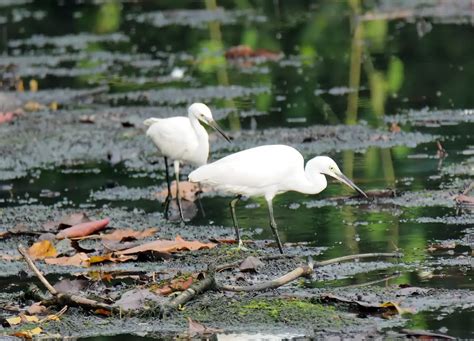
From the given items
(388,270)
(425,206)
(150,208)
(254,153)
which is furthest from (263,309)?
(150,208)

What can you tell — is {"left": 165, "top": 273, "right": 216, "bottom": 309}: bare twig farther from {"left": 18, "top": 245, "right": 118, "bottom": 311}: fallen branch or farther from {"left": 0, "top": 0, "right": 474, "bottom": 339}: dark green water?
{"left": 0, "top": 0, "right": 474, "bottom": 339}: dark green water

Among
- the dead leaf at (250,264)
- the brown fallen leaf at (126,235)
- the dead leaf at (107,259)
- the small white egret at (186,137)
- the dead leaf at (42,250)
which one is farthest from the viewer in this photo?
the small white egret at (186,137)

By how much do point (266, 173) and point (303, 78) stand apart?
804 cm

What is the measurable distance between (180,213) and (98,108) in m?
5.87

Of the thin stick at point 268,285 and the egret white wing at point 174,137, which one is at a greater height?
the egret white wing at point 174,137

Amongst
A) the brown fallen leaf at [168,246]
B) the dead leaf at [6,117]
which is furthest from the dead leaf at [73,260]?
the dead leaf at [6,117]

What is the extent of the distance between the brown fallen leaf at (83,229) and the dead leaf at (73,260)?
1.84 feet

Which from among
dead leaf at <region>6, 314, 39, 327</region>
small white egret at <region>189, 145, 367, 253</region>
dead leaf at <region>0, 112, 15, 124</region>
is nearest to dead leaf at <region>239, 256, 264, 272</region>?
small white egret at <region>189, 145, 367, 253</region>

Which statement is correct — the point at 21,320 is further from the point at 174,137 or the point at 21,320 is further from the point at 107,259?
the point at 174,137

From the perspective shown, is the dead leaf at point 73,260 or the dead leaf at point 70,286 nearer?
the dead leaf at point 70,286

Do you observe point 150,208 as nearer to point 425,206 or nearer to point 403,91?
point 425,206

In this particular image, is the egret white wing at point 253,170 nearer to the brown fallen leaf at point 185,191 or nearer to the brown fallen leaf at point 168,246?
the brown fallen leaf at point 168,246

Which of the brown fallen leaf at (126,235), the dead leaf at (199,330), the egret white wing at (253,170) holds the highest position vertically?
the egret white wing at (253,170)

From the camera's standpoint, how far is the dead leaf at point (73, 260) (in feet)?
29.1
